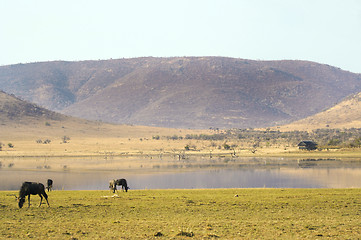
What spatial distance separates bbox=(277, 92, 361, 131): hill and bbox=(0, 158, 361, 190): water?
77.1 metres

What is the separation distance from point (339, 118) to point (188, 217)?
117 m

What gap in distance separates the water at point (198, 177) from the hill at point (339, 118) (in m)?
77.1

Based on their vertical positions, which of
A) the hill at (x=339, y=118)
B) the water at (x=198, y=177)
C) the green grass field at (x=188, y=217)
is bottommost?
the green grass field at (x=188, y=217)

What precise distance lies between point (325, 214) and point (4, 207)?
10.9m

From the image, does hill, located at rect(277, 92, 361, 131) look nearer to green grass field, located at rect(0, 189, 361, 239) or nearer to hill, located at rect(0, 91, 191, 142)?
hill, located at rect(0, 91, 191, 142)

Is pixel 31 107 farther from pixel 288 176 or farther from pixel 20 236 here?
pixel 20 236

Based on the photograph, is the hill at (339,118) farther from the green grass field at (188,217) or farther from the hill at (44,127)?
the green grass field at (188,217)

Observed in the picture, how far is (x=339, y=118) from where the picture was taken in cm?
12650

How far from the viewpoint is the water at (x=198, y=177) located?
3155cm

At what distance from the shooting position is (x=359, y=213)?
1658 cm

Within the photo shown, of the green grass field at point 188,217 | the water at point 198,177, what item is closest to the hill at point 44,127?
the water at point 198,177

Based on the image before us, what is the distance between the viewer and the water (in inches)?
1242

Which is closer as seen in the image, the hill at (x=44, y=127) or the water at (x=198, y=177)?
the water at (x=198, y=177)

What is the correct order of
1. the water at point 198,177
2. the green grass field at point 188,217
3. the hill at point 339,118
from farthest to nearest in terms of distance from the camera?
the hill at point 339,118 < the water at point 198,177 < the green grass field at point 188,217
